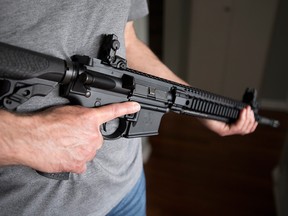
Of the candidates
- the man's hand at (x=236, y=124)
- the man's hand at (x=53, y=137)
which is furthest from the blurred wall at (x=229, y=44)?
the man's hand at (x=53, y=137)

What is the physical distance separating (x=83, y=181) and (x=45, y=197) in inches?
3.2

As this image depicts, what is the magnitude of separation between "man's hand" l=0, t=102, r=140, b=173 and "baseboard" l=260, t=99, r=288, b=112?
110 inches

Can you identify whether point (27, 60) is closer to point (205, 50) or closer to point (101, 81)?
point (101, 81)

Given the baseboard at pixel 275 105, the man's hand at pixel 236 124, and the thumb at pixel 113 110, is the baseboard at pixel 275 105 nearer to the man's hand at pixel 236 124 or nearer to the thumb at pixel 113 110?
the man's hand at pixel 236 124

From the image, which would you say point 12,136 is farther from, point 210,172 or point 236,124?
point 210,172

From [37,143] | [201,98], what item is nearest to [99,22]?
[37,143]

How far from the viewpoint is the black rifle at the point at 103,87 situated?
400 mm

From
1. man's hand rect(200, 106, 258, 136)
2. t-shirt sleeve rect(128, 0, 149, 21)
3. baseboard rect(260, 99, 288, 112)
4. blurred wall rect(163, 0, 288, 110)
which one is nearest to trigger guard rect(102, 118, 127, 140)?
t-shirt sleeve rect(128, 0, 149, 21)

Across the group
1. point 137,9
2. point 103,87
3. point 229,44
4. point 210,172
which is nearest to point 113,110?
point 103,87

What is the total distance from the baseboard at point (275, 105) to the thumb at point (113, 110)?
2.70 meters

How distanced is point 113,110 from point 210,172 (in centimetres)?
152

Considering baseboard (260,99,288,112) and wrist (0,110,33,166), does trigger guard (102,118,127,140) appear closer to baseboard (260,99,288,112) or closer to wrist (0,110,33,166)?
wrist (0,110,33,166)

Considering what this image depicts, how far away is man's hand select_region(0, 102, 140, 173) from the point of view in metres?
0.40

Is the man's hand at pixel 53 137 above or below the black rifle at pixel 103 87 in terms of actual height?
below
